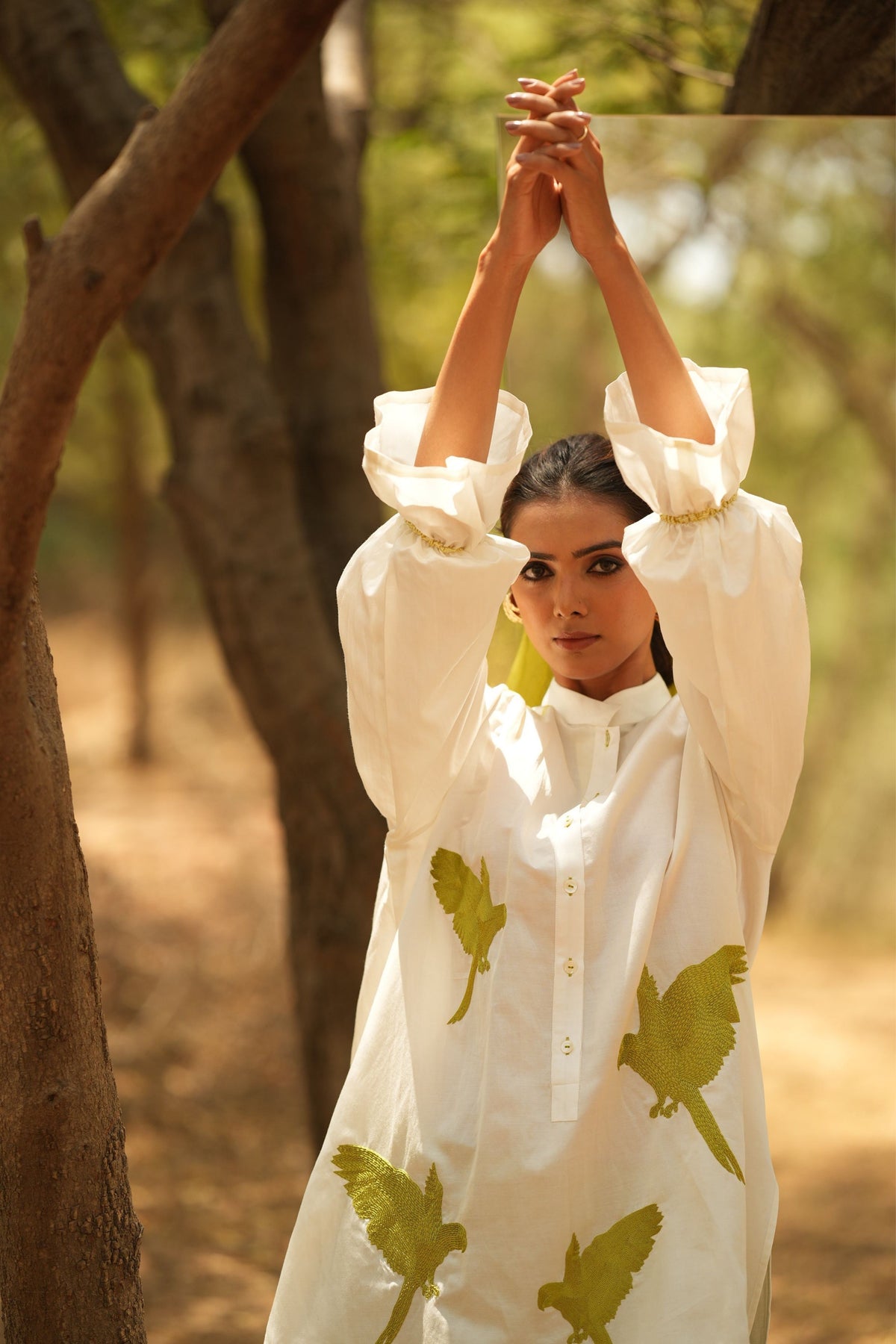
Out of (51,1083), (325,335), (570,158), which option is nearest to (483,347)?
(570,158)

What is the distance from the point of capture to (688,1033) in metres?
1.40

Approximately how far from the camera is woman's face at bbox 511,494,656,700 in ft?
4.83

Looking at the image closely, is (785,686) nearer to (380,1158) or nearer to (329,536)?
(380,1158)

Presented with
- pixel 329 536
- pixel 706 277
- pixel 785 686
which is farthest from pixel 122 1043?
pixel 785 686

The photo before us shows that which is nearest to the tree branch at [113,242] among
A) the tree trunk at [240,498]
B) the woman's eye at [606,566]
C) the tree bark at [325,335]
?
the woman's eye at [606,566]

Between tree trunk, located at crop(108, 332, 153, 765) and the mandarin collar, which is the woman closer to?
the mandarin collar

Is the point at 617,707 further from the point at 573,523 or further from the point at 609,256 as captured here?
the point at 609,256

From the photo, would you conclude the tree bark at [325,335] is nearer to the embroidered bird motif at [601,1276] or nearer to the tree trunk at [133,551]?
the embroidered bird motif at [601,1276]

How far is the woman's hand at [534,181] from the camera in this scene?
1364 mm

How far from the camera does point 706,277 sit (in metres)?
2.96

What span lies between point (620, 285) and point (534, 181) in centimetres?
15

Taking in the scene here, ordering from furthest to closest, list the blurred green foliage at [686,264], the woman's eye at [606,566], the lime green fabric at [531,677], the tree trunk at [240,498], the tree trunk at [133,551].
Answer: the tree trunk at [133,551]
the tree trunk at [240,498]
the blurred green foliage at [686,264]
the lime green fabric at [531,677]
the woman's eye at [606,566]

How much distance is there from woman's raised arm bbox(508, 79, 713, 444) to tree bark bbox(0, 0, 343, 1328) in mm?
251

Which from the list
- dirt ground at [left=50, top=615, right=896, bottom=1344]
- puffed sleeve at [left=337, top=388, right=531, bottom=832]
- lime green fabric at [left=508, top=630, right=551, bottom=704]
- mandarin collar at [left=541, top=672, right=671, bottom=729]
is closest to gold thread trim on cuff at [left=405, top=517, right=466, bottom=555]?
puffed sleeve at [left=337, top=388, right=531, bottom=832]
